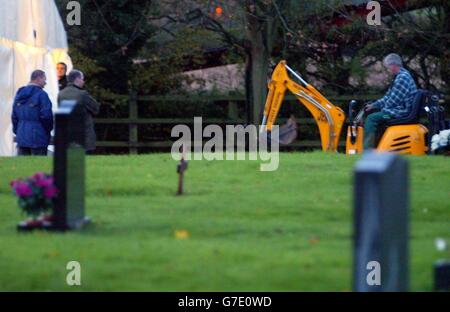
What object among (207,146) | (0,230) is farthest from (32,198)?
(207,146)

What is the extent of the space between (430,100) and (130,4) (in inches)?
518

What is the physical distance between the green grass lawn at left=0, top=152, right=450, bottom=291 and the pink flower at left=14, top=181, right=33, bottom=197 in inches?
14.6

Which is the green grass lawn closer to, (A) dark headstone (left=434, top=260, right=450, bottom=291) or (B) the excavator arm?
(A) dark headstone (left=434, top=260, right=450, bottom=291)

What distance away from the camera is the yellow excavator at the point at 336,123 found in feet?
64.4

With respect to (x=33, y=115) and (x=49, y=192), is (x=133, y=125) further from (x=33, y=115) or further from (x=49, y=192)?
(x=49, y=192)

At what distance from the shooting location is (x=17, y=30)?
22.1 metres

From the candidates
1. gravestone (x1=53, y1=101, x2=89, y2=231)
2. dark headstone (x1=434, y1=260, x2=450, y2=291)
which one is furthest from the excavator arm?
dark headstone (x1=434, y1=260, x2=450, y2=291)

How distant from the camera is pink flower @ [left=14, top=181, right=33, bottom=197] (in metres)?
Result: 10.1

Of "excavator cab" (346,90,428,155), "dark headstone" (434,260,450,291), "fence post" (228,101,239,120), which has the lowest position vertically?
"dark headstone" (434,260,450,291)

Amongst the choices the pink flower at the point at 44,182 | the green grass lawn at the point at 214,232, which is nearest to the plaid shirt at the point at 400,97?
the green grass lawn at the point at 214,232

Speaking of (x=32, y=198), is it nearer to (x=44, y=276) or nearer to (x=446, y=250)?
(x=44, y=276)

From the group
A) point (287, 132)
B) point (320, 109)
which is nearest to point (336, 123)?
point (320, 109)
